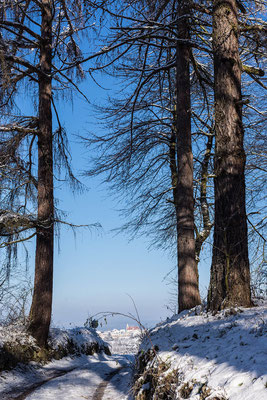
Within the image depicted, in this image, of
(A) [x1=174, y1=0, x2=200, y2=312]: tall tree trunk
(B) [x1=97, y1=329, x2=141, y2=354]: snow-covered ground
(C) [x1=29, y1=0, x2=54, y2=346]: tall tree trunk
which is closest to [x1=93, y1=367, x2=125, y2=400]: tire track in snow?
(A) [x1=174, y1=0, x2=200, y2=312]: tall tree trunk

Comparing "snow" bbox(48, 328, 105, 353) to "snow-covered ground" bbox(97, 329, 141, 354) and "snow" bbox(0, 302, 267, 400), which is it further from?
"snow-covered ground" bbox(97, 329, 141, 354)

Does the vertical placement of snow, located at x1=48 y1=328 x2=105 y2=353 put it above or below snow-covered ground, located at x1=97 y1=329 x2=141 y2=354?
above

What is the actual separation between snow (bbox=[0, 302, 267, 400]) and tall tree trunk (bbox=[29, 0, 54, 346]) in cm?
130

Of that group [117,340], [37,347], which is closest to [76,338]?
[37,347]

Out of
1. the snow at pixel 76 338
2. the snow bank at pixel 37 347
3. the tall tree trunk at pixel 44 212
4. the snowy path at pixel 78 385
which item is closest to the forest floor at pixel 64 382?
the snowy path at pixel 78 385

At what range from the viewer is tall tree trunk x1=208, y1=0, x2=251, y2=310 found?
6293mm

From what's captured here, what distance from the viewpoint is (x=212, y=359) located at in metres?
4.32

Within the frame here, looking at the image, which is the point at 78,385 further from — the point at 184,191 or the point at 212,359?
the point at 184,191

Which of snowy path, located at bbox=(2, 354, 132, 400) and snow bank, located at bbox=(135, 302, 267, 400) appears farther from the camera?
snowy path, located at bbox=(2, 354, 132, 400)

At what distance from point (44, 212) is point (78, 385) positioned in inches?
211

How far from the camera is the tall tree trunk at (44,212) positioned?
1077 centimetres

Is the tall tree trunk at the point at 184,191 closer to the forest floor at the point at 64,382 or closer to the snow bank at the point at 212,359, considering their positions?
the forest floor at the point at 64,382

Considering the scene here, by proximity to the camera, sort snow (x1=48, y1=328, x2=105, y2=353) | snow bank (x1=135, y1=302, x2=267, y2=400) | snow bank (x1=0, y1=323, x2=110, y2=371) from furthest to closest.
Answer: snow (x1=48, y1=328, x2=105, y2=353)
snow bank (x1=0, y1=323, x2=110, y2=371)
snow bank (x1=135, y1=302, x2=267, y2=400)

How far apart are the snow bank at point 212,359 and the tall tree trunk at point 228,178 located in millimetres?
461
